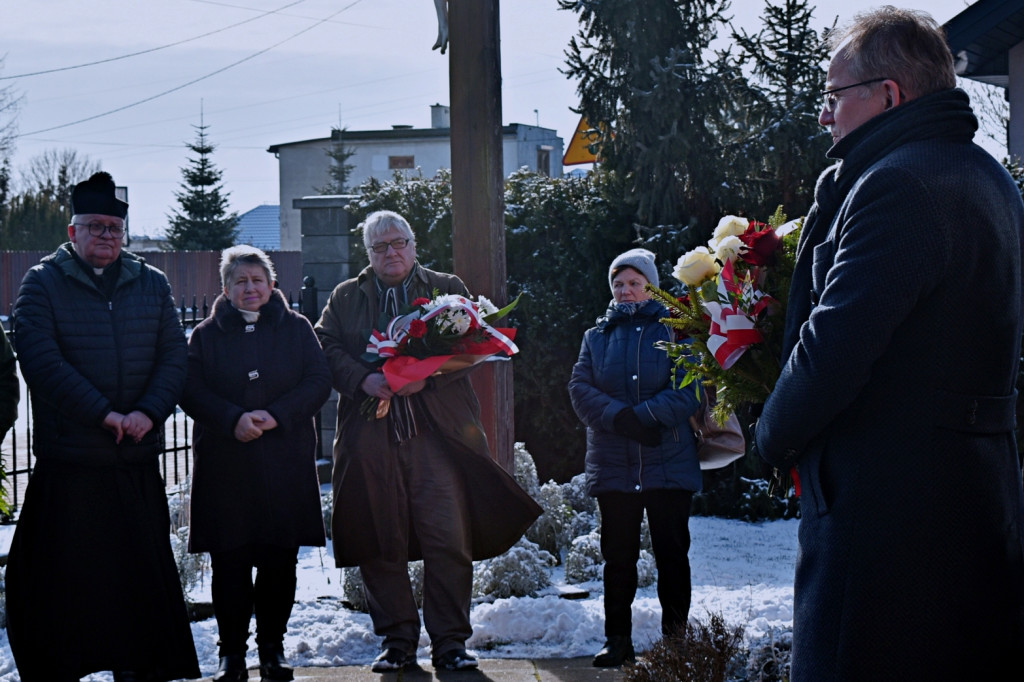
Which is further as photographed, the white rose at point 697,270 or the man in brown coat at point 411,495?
the man in brown coat at point 411,495

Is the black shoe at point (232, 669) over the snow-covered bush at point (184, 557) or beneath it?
beneath

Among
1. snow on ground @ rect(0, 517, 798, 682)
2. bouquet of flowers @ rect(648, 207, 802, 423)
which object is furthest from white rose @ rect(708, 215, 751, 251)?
snow on ground @ rect(0, 517, 798, 682)

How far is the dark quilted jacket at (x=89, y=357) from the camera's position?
4867 mm

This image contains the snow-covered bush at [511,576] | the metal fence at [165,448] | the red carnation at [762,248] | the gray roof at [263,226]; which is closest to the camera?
the red carnation at [762,248]

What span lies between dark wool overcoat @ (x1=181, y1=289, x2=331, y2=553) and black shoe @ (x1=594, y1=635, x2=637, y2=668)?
1.37 metres

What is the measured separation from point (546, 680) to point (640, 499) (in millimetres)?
889

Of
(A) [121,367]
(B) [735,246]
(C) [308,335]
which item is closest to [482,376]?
(C) [308,335]

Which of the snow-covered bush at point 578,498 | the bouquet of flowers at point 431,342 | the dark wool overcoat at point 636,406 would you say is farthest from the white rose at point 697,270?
the snow-covered bush at point 578,498

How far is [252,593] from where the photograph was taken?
548 centimetres

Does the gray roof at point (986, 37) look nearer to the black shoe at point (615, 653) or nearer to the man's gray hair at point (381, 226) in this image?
the man's gray hair at point (381, 226)

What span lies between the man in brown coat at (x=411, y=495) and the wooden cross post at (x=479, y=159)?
57 cm

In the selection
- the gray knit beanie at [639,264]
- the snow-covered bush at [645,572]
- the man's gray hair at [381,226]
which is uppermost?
the man's gray hair at [381,226]

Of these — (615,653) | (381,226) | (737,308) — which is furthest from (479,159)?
(737,308)

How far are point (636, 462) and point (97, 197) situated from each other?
2592 millimetres
